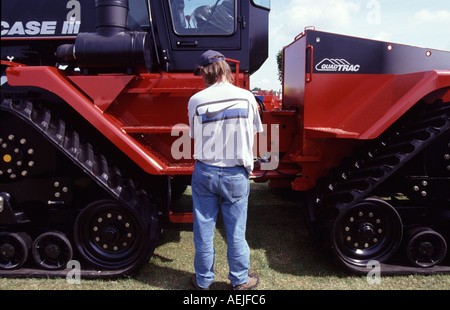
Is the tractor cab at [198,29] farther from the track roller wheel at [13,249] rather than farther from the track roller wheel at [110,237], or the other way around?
the track roller wheel at [13,249]

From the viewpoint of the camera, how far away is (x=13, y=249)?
10.4 ft

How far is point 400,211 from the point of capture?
3287mm

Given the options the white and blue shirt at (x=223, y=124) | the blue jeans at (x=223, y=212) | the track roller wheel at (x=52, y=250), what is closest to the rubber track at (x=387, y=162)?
the blue jeans at (x=223, y=212)

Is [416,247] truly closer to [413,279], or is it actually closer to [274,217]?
[413,279]

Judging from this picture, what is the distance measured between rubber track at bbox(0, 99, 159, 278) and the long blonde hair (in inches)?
48.4

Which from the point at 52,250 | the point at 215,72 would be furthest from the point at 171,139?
the point at 52,250

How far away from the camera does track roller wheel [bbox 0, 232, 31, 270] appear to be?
317cm

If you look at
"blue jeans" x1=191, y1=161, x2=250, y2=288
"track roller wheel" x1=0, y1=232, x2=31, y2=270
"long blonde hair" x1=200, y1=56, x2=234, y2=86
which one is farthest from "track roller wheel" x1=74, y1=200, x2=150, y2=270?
"long blonde hair" x1=200, y1=56, x2=234, y2=86

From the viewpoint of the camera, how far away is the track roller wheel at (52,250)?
126 inches

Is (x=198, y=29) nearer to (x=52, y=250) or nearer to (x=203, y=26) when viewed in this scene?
(x=203, y=26)

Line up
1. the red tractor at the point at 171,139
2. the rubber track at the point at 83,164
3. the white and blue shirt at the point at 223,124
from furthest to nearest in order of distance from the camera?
1. the red tractor at the point at 171,139
2. the rubber track at the point at 83,164
3. the white and blue shirt at the point at 223,124

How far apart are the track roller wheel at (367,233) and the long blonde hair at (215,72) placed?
64.9 inches

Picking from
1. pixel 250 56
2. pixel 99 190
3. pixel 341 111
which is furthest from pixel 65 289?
pixel 341 111

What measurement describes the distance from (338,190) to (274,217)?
160 cm
